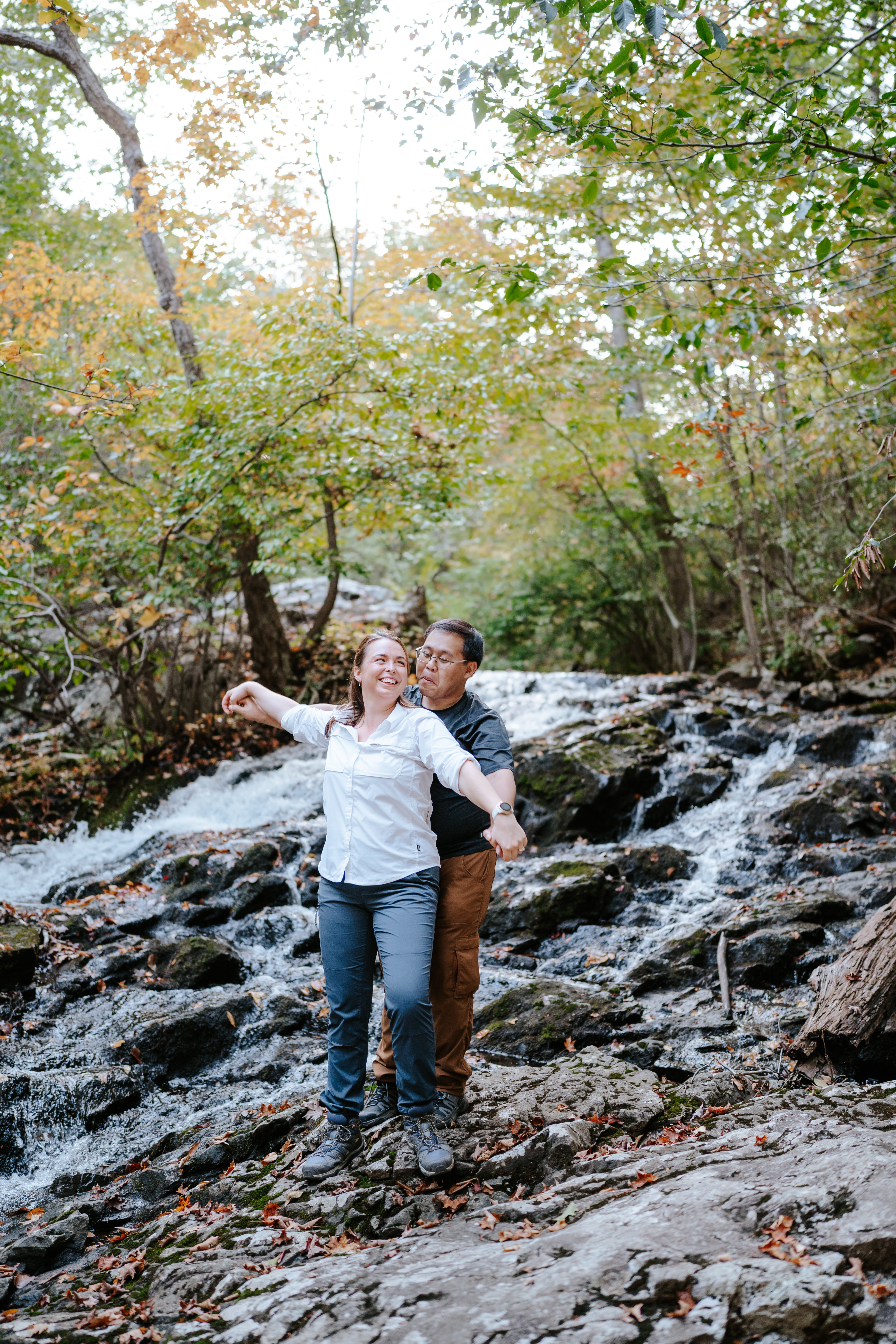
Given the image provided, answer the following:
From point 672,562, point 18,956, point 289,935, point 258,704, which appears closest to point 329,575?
point 289,935

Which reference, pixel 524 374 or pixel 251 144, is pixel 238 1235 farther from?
pixel 251 144

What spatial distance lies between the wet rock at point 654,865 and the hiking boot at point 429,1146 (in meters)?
4.23

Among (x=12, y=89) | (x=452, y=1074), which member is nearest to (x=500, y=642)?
(x=12, y=89)

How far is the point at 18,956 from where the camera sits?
5902 millimetres

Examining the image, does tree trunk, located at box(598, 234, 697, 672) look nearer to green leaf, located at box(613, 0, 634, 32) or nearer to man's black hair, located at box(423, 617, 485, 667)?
green leaf, located at box(613, 0, 634, 32)

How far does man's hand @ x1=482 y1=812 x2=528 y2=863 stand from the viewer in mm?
2730

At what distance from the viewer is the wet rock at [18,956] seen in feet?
19.1

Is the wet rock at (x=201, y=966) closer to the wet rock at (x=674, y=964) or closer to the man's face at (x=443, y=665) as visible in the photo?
the wet rock at (x=674, y=964)

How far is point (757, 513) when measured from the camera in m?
12.0

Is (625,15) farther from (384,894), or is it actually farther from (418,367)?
(418,367)

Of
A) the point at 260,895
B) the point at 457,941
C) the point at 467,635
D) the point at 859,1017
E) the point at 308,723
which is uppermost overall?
the point at 467,635

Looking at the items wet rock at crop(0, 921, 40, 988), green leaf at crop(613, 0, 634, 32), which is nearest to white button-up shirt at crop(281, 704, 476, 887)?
green leaf at crop(613, 0, 634, 32)

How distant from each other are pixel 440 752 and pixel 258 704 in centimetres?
98

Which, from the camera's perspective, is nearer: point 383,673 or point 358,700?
point 383,673
